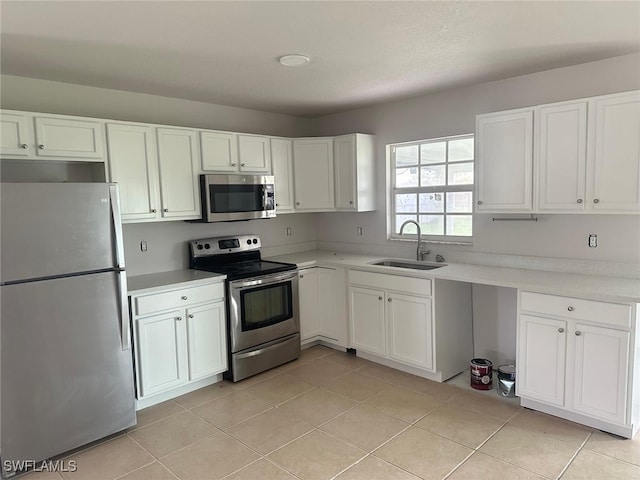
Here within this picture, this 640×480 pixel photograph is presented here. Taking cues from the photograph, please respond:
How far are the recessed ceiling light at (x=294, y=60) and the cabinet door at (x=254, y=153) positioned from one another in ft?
4.16

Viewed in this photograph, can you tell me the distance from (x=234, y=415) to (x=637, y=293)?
2.74 m

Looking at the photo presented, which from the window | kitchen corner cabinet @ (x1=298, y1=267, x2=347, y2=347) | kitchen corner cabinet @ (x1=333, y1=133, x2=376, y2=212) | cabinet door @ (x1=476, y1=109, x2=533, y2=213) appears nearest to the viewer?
cabinet door @ (x1=476, y1=109, x2=533, y2=213)

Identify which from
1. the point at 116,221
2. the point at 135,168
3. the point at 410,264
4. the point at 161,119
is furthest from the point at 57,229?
the point at 410,264

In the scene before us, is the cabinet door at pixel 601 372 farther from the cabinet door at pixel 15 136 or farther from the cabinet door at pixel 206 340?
the cabinet door at pixel 15 136

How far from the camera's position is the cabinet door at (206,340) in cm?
346

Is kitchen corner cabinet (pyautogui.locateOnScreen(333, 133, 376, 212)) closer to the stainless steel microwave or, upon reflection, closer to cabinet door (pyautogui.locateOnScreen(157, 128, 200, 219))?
the stainless steel microwave

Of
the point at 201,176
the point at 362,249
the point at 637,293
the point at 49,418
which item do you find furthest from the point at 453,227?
the point at 49,418

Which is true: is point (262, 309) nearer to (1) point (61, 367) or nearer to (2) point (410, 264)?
(2) point (410, 264)

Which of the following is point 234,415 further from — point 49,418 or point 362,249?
point 362,249

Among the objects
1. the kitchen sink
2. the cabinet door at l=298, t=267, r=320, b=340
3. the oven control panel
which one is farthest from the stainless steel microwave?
the kitchen sink

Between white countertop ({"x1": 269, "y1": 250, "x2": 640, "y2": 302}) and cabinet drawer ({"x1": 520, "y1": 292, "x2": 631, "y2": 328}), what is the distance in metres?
0.04

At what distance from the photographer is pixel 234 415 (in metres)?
3.16

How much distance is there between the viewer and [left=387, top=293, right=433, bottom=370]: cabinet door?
355 cm

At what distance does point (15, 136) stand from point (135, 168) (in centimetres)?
79
